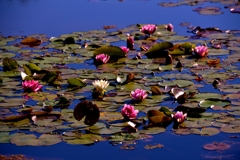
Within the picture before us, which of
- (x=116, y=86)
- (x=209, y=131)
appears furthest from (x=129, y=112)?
(x=116, y=86)

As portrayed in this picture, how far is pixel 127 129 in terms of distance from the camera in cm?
318

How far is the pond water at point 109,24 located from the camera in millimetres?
2924

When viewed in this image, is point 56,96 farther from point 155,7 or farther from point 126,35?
point 155,7

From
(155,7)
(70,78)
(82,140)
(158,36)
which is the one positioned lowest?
(82,140)

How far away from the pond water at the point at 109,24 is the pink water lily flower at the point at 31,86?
104mm

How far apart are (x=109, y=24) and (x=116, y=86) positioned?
7.28 ft

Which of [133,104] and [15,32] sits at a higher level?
[15,32]

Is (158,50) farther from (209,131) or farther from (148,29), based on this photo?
(209,131)

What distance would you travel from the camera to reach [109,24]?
606 cm

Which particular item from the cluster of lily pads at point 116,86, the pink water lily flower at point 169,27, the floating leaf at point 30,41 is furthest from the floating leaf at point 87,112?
the pink water lily flower at point 169,27

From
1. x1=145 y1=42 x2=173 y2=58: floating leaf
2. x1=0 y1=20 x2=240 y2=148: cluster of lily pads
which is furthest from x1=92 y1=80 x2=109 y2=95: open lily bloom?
x1=145 y1=42 x2=173 y2=58: floating leaf

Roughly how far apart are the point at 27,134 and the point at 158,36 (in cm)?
265

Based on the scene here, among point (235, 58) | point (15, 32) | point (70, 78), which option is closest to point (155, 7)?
point (15, 32)

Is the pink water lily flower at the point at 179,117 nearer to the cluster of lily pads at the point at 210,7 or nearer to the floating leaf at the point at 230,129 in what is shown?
the floating leaf at the point at 230,129
